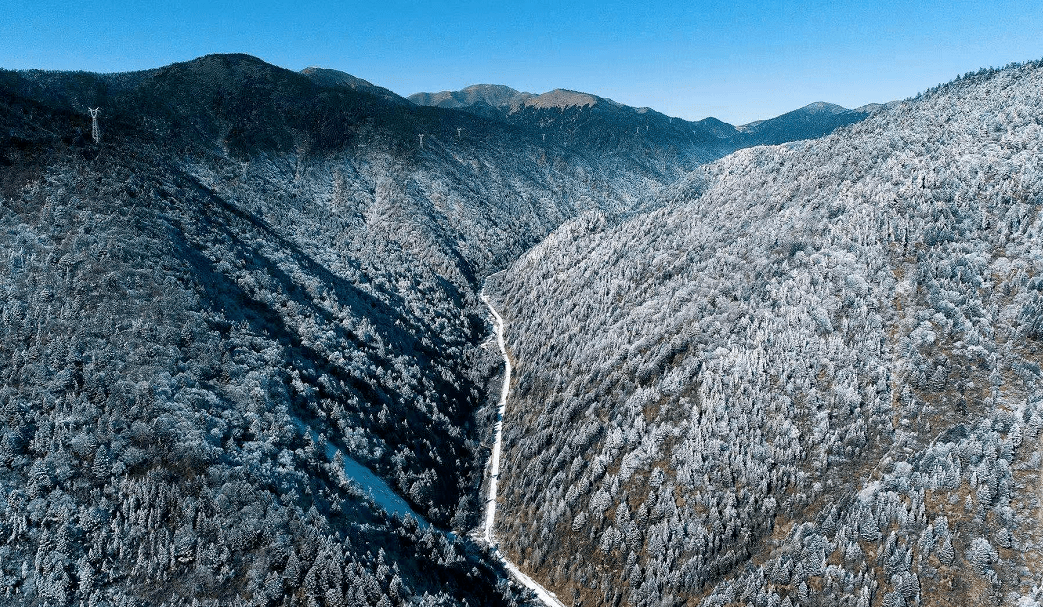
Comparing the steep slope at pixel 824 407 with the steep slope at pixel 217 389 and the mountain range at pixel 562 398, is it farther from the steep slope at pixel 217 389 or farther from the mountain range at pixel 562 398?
the steep slope at pixel 217 389

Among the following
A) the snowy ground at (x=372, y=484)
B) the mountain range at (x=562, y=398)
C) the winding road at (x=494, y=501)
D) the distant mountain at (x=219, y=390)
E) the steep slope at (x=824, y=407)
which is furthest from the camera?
the snowy ground at (x=372, y=484)

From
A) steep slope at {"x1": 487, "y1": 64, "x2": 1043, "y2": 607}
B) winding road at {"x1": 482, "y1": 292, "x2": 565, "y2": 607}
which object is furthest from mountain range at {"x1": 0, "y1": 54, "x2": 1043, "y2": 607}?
winding road at {"x1": 482, "y1": 292, "x2": 565, "y2": 607}

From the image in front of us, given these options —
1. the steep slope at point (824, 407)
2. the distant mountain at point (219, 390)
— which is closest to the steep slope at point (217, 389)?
the distant mountain at point (219, 390)

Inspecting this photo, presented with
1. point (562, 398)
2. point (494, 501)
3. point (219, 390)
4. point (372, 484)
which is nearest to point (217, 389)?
point (219, 390)

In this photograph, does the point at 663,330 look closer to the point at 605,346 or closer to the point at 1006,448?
the point at 605,346

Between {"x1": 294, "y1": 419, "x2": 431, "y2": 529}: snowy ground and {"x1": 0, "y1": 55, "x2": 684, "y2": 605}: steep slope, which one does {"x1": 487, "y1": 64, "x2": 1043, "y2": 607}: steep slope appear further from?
{"x1": 0, "y1": 55, "x2": 684, "y2": 605}: steep slope

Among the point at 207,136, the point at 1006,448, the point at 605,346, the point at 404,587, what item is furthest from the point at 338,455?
the point at 207,136
